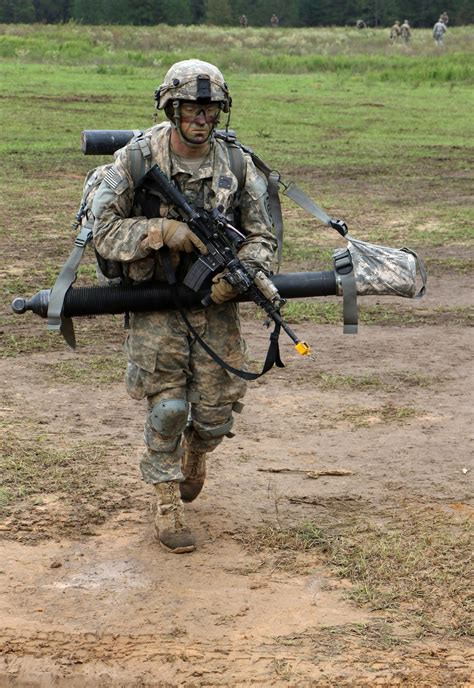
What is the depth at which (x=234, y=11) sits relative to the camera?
84.2 meters

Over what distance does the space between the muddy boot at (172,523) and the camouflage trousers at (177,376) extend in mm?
58

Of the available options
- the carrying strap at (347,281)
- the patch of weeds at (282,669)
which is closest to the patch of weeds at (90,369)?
the carrying strap at (347,281)

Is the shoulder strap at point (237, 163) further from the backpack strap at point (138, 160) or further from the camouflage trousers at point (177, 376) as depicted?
the camouflage trousers at point (177, 376)

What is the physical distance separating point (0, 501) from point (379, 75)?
1049 inches

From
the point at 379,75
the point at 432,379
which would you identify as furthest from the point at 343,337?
the point at 379,75

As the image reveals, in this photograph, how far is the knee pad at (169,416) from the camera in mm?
4945

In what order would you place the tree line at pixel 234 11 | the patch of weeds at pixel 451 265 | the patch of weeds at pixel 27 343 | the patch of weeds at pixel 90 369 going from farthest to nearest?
the tree line at pixel 234 11
the patch of weeds at pixel 451 265
the patch of weeds at pixel 27 343
the patch of weeds at pixel 90 369

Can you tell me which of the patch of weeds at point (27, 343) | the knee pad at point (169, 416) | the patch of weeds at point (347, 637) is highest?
the knee pad at point (169, 416)

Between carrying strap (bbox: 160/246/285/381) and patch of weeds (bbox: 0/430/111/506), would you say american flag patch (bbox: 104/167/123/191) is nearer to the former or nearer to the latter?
carrying strap (bbox: 160/246/285/381)

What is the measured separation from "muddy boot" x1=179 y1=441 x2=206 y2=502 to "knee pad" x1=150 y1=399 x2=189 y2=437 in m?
0.30

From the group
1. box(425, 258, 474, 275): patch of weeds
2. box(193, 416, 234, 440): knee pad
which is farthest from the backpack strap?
box(425, 258, 474, 275): patch of weeds

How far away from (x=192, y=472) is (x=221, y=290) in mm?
981

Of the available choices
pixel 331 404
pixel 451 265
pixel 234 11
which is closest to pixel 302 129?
pixel 451 265

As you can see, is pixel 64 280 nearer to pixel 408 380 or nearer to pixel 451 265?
pixel 408 380
